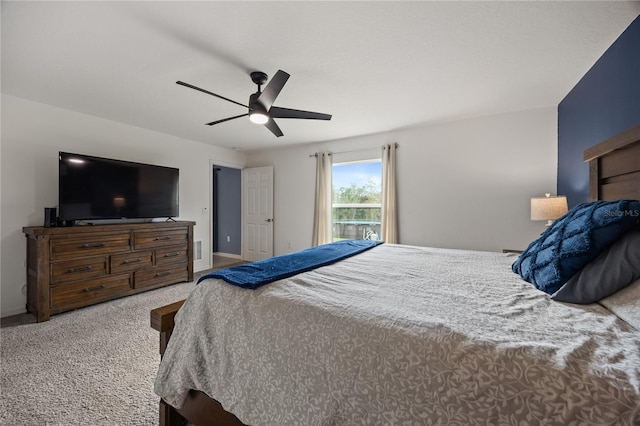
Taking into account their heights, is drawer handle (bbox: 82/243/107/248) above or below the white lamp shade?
below

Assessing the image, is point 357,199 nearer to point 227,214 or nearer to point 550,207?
point 550,207

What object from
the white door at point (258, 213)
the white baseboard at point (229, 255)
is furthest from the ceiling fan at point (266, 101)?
the white baseboard at point (229, 255)

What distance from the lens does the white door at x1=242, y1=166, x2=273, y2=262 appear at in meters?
5.36

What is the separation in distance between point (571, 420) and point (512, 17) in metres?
2.15

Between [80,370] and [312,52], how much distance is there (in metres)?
2.90

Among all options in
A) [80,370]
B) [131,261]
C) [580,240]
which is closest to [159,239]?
[131,261]

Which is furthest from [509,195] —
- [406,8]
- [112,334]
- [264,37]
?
[112,334]

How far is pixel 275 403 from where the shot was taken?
1028mm

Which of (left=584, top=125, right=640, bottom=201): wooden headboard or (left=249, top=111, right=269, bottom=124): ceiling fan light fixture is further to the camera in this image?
(left=249, top=111, right=269, bottom=124): ceiling fan light fixture

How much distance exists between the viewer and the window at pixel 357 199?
4560 mm

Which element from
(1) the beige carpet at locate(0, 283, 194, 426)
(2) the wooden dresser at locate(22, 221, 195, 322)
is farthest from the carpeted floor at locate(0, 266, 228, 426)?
(2) the wooden dresser at locate(22, 221, 195, 322)

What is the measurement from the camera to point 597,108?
7.34 ft

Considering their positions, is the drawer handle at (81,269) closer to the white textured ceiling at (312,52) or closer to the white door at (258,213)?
the white textured ceiling at (312,52)

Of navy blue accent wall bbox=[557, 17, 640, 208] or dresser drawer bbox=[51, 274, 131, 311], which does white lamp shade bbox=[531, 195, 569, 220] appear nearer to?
navy blue accent wall bbox=[557, 17, 640, 208]
